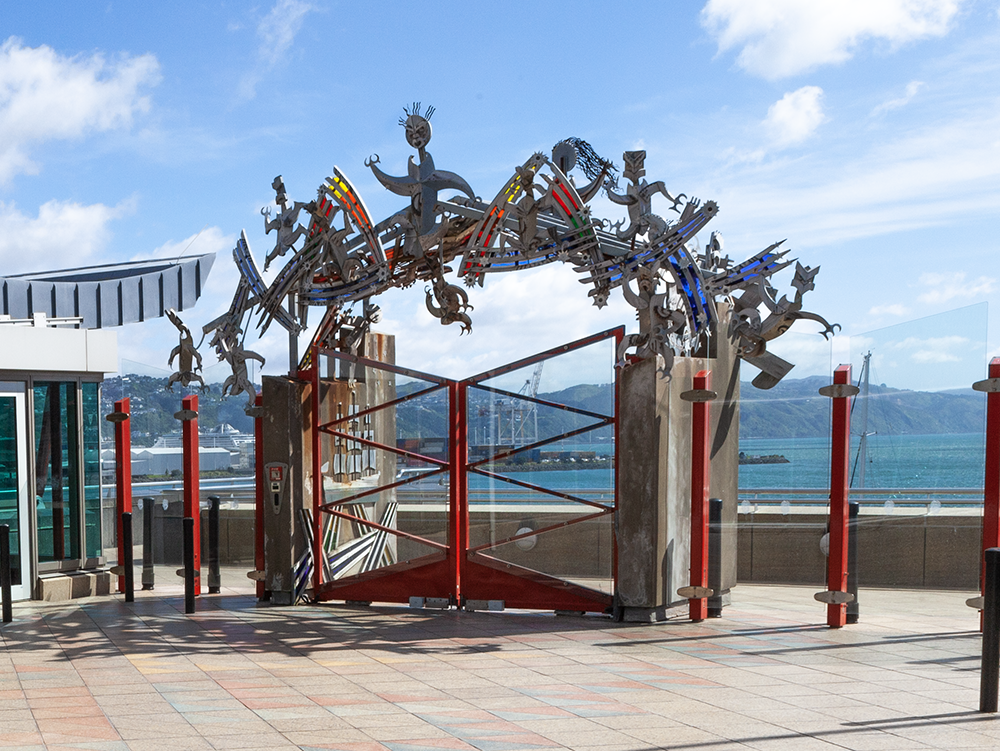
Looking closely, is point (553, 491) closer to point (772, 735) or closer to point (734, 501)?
point (734, 501)

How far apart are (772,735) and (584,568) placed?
398 cm

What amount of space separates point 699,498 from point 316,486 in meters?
3.75

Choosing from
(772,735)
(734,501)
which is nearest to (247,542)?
(734,501)

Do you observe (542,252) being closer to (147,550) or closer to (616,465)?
(616,465)

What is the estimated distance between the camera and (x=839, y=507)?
870cm

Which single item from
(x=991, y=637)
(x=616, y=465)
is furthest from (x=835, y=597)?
(x=991, y=637)

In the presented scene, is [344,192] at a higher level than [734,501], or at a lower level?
higher

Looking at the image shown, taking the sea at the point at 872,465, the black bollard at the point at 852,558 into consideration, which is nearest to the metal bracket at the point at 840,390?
the sea at the point at 872,465

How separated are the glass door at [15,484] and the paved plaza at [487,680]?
0.74 meters

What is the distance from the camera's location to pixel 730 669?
280 inches

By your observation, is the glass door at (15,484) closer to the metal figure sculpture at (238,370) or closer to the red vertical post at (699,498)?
the metal figure sculpture at (238,370)

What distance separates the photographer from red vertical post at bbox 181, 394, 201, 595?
1129 cm

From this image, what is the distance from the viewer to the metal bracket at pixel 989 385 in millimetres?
A: 8453

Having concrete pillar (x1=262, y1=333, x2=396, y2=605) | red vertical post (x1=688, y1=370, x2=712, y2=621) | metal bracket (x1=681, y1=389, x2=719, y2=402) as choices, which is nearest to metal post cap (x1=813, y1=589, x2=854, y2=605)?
red vertical post (x1=688, y1=370, x2=712, y2=621)
